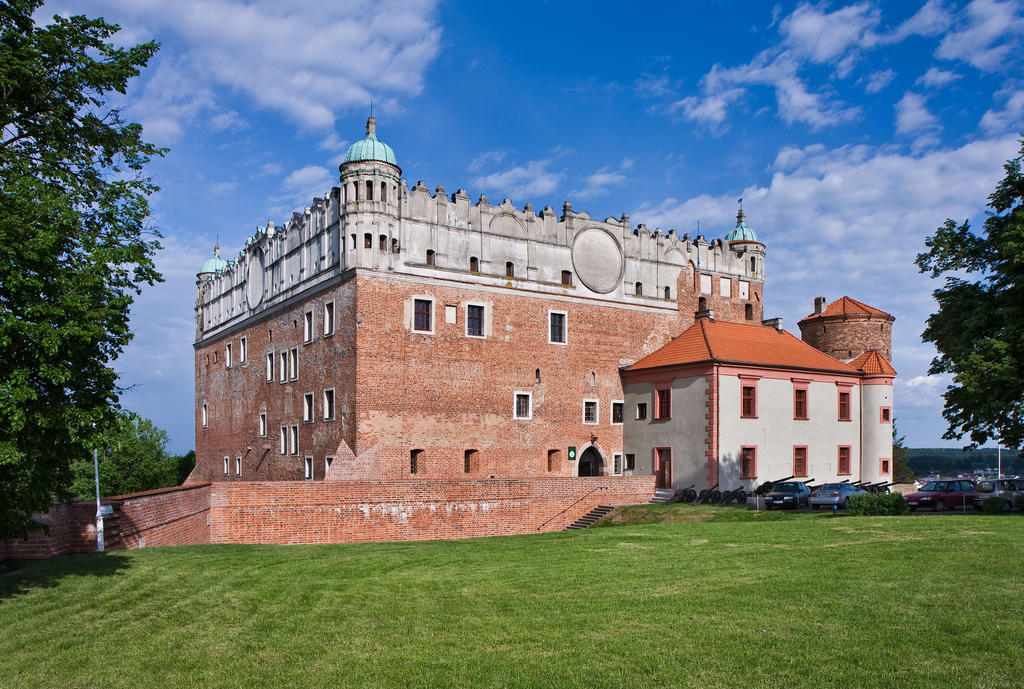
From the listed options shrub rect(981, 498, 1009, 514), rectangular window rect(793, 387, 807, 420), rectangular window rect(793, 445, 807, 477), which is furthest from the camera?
rectangular window rect(793, 387, 807, 420)

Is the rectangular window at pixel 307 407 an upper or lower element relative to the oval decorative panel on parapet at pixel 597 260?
lower

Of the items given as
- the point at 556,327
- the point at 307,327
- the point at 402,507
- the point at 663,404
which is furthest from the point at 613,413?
the point at 307,327

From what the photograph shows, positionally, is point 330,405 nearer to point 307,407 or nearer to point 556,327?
point 307,407

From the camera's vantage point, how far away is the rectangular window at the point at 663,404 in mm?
36438

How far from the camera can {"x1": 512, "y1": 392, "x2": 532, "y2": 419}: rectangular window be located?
35.7 metres

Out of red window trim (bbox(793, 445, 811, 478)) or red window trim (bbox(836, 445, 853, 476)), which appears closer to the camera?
red window trim (bbox(793, 445, 811, 478))

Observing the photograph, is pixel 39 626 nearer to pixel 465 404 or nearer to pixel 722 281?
pixel 465 404

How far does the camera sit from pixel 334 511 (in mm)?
25969

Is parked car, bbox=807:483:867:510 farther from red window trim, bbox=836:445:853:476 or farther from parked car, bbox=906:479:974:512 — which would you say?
red window trim, bbox=836:445:853:476

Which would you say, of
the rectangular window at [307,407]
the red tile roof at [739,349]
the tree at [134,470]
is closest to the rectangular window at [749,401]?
the red tile roof at [739,349]

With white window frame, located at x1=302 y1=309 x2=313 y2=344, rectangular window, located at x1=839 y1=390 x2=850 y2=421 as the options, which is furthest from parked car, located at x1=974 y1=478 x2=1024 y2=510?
white window frame, located at x1=302 y1=309 x2=313 y2=344

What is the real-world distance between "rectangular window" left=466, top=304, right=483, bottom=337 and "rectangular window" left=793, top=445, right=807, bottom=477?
48.8ft

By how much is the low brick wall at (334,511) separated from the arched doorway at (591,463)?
4342 millimetres

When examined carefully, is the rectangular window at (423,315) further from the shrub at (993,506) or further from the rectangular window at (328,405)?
the shrub at (993,506)
